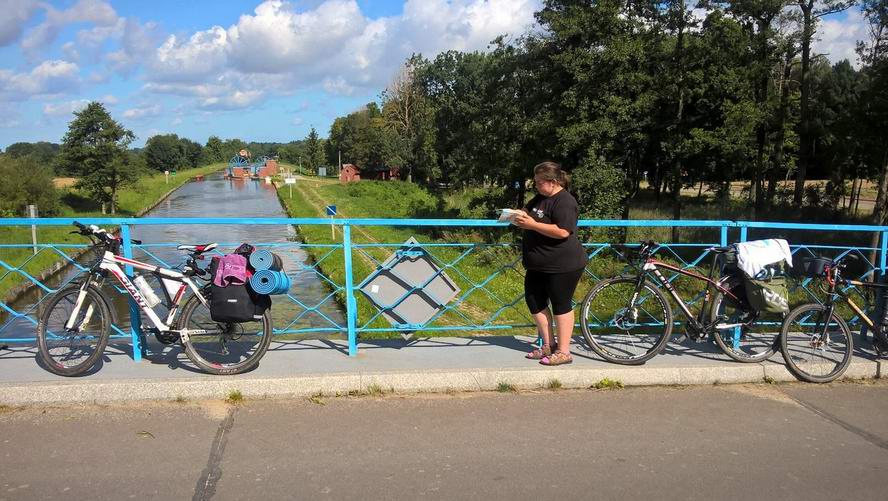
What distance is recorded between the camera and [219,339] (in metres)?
4.77

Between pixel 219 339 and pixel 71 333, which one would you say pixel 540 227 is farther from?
pixel 71 333

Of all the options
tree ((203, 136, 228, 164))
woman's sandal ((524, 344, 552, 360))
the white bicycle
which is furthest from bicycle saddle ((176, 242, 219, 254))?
tree ((203, 136, 228, 164))

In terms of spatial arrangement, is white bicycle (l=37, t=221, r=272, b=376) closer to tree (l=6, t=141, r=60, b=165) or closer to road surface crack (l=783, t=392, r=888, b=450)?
road surface crack (l=783, t=392, r=888, b=450)

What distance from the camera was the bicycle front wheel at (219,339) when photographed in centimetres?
454

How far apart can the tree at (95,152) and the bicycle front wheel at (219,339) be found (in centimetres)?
3910

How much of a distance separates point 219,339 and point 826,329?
192 inches

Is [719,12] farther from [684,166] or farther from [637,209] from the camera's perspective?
[637,209]

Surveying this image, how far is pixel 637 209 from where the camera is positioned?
37531mm

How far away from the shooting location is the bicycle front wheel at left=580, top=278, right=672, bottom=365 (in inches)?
199

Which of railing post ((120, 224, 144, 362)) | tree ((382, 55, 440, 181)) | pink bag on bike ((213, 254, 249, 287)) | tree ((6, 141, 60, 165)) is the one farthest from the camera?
tree ((382, 55, 440, 181))

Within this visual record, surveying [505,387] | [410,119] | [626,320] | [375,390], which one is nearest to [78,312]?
[375,390]

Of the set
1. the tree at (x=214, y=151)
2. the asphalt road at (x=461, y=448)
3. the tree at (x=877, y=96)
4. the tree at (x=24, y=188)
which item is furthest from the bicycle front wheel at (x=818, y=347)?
the tree at (x=214, y=151)

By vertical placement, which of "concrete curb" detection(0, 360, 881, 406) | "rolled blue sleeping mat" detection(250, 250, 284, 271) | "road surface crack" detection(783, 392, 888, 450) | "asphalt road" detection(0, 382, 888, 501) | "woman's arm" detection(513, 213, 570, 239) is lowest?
"road surface crack" detection(783, 392, 888, 450)

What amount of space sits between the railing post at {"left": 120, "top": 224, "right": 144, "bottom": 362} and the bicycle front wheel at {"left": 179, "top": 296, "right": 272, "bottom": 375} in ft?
1.52
